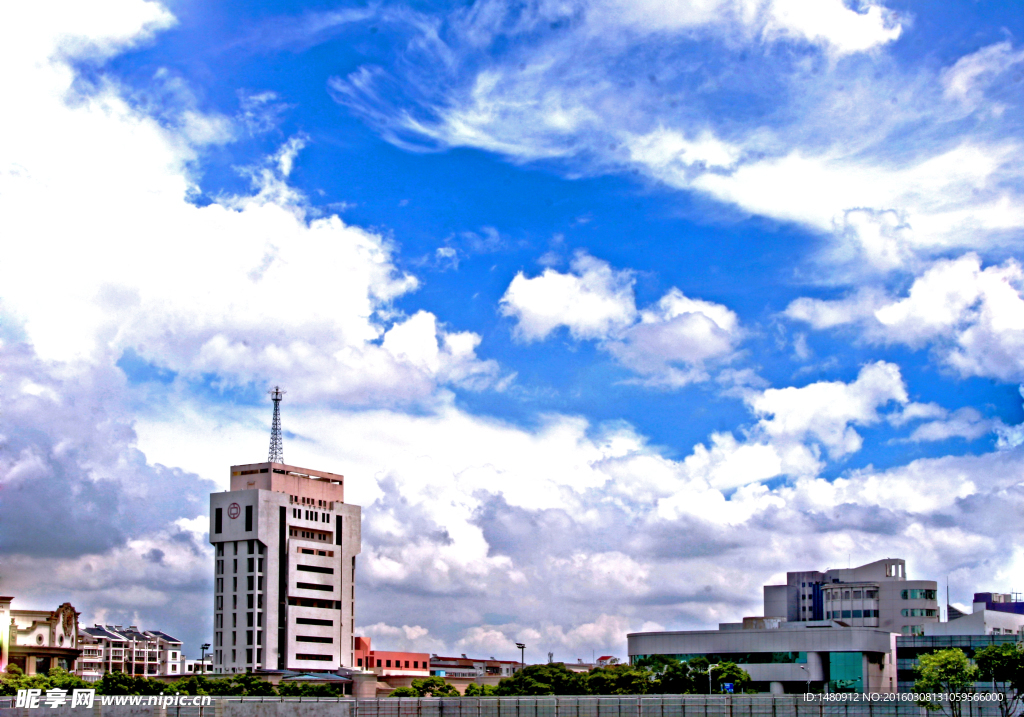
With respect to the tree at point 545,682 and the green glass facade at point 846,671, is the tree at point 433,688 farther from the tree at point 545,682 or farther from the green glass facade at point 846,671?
the green glass facade at point 846,671

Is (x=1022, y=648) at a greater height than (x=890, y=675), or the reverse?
(x=1022, y=648)

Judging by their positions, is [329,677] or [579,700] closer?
[579,700]

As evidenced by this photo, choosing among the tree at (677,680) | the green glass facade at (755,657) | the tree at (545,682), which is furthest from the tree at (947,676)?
the green glass facade at (755,657)

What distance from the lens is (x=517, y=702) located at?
4459 inches

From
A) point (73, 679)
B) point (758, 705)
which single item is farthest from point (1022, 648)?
point (73, 679)

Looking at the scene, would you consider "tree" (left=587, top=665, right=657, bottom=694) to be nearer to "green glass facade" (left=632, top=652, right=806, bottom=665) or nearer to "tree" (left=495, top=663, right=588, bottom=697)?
"tree" (left=495, top=663, right=588, bottom=697)

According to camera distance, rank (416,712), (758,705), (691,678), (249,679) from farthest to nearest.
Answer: (249,679)
(691,678)
(416,712)
(758,705)

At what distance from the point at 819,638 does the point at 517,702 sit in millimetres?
75016

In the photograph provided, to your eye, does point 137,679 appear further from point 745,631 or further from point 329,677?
point 745,631

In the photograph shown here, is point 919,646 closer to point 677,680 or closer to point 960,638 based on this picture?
point 960,638

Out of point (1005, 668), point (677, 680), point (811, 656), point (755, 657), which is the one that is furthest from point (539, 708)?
point (755, 657)

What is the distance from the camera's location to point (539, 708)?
111 metres

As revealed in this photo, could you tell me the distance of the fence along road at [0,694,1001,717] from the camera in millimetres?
99312

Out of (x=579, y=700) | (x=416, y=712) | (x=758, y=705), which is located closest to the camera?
(x=758, y=705)
